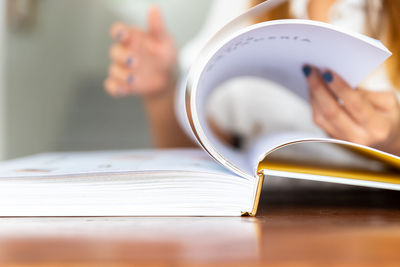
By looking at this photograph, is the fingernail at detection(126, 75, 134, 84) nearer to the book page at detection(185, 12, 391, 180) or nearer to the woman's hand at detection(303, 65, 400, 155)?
the book page at detection(185, 12, 391, 180)

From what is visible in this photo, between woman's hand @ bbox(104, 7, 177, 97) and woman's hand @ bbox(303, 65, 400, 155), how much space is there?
1.48 feet

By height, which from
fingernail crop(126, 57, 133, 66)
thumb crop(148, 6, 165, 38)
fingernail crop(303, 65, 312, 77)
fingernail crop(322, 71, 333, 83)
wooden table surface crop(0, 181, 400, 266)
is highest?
thumb crop(148, 6, 165, 38)

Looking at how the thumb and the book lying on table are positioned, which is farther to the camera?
the thumb

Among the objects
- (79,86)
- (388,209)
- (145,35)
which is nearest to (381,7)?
(388,209)

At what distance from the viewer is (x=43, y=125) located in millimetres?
951

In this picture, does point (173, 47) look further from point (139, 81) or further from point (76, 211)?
point (76, 211)

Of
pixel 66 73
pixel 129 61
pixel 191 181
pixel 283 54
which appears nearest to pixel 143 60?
pixel 129 61

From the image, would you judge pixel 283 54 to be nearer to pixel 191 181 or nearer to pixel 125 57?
pixel 191 181

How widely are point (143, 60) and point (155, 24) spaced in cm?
9

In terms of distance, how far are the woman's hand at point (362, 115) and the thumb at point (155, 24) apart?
0.48 meters

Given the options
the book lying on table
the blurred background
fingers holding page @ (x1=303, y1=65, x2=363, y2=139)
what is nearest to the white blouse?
the blurred background

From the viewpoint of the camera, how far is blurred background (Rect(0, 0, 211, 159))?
939 millimetres

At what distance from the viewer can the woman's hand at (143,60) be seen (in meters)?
0.83

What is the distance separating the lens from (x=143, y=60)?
841 mm
